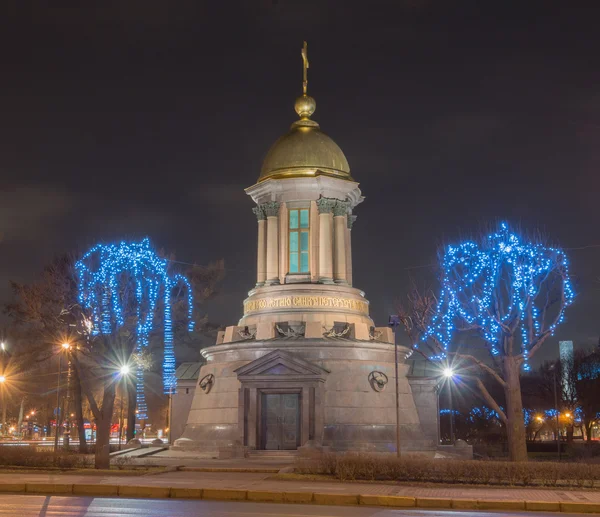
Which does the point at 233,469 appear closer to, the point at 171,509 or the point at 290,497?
the point at 290,497

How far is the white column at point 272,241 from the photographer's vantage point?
51531 millimetres

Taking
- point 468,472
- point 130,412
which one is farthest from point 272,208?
point 468,472

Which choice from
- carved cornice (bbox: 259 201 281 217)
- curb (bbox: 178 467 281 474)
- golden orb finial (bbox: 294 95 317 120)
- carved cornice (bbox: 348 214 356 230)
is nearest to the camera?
curb (bbox: 178 467 281 474)

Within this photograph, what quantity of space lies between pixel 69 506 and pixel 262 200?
34.8m

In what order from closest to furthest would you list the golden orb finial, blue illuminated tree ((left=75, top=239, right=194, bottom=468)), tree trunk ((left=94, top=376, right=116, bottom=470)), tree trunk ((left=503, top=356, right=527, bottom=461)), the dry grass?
the dry grass → tree trunk ((left=94, top=376, right=116, bottom=470)) → tree trunk ((left=503, top=356, right=527, bottom=461)) → blue illuminated tree ((left=75, top=239, right=194, bottom=468)) → the golden orb finial

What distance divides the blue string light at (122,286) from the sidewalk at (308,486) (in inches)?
363

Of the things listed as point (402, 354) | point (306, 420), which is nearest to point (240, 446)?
point (306, 420)

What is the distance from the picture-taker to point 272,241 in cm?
5197

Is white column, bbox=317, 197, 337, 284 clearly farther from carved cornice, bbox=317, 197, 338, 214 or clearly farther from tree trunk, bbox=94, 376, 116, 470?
tree trunk, bbox=94, 376, 116, 470

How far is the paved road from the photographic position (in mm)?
18547

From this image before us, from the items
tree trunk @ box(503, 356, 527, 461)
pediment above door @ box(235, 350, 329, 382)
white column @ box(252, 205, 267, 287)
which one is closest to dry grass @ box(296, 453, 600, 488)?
tree trunk @ box(503, 356, 527, 461)

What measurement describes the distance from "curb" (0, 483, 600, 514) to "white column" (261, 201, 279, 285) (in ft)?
91.5

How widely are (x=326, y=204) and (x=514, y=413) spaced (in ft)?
71.1

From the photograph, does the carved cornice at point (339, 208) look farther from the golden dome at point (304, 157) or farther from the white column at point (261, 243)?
the white column at point (261, 243)
